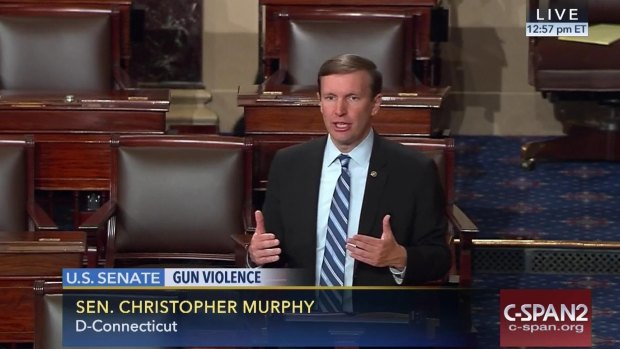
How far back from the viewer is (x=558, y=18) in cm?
307

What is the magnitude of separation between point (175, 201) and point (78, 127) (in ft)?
1.13

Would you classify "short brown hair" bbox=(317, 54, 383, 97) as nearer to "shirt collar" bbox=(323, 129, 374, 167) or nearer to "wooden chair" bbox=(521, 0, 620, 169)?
"shirt collar" bbox=(323, 129, 374, 167)

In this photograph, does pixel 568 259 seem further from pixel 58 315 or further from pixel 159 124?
pixel 58 315

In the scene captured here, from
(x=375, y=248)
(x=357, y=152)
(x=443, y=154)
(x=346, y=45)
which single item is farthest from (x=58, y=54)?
(x=375, y=248)

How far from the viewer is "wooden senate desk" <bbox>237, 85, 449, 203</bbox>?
2.59 meters

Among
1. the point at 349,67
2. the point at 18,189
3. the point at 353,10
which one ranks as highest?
the point at 353,10

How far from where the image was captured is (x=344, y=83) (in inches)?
71.4

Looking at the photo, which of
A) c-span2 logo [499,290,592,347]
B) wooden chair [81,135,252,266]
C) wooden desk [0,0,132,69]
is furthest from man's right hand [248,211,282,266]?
wooden desk [0,0,132,69]

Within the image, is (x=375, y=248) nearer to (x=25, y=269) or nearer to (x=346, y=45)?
(x=25, y=269)

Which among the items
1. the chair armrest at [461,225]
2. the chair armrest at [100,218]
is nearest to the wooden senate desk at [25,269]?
the chair armrest at [100,218]

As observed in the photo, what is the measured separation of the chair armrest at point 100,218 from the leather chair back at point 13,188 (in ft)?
0.44

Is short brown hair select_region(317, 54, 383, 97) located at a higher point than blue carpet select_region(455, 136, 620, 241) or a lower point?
higher

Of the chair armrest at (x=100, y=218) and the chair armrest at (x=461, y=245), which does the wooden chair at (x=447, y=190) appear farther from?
the chair armrest at (x=100, y=218)

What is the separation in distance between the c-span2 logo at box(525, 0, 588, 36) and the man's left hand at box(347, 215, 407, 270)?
135 cm
